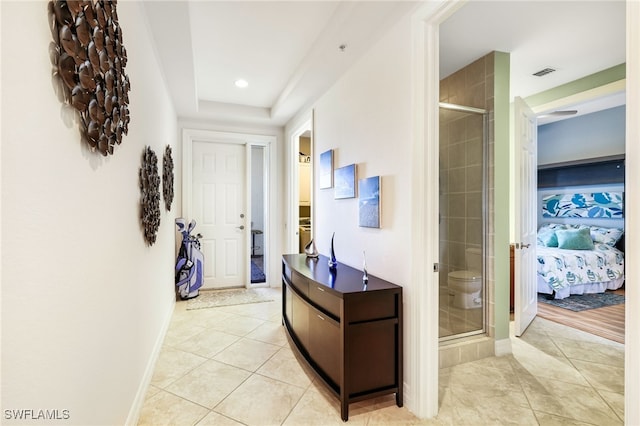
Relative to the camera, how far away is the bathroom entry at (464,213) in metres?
2.77

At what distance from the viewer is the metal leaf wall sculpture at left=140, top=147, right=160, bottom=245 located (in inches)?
80.8

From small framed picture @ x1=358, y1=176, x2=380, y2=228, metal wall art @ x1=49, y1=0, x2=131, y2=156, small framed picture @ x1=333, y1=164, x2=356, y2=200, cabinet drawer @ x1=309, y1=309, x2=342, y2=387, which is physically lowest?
cabinet drawer @ x1=309, y1=309, x2=342, y2=387

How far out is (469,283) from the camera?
2842mm

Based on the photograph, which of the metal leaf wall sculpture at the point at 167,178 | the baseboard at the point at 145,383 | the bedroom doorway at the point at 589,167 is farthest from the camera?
the bedroom doorway at the point at 589,167

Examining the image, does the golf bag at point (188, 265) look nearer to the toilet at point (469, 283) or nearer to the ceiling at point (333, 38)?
the ceiling at point (333, 38)

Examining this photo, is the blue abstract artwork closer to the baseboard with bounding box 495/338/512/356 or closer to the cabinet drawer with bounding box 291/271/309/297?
the baseboard with bounding box 495/338/512/356

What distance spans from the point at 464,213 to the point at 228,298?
3.13 metres

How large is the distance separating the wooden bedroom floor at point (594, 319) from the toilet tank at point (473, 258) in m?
1.49

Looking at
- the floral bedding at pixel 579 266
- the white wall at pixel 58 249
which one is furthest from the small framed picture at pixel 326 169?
the floral bedding at pixel 579 266

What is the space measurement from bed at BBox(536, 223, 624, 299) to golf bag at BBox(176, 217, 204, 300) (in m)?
4.57

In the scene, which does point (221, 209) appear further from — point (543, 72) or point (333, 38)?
point (543, 72)

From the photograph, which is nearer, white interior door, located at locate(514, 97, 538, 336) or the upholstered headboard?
white interior door, located at locate(514, 97, 538, 336)

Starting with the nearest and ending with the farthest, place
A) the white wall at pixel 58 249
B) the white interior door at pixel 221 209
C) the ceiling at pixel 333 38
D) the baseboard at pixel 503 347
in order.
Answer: the white wall at pixel 58 249
the ceiling at pixel 333 38
the baseboard at pixel 503 347
the white interior door at pixel 221 209

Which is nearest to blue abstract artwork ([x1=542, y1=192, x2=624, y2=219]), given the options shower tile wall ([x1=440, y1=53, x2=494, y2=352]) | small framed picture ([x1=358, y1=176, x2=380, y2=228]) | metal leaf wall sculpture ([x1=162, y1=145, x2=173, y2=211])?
shower tile wall ([x1=440, y1=53, x2=494, y2=352])
